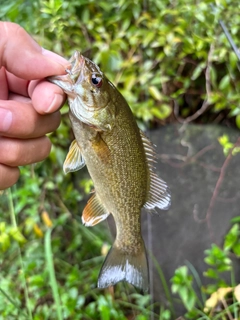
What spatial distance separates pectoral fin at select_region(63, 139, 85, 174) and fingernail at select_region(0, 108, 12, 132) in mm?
147

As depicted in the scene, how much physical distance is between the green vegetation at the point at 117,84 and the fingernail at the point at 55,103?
0.93m

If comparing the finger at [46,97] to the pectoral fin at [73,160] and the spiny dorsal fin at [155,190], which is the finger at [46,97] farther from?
the spiny dorsal fin at [155,190]

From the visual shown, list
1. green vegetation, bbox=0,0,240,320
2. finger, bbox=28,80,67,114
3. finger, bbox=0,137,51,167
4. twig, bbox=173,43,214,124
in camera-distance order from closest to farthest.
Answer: finger, bbox=28,80,67,114 < finger, bbox=0,137,51,167 < green vegetation, bbox=0,0,240,320 < twig, bbox=173,43,214,124

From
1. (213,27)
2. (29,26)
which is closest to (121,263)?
(29,26)

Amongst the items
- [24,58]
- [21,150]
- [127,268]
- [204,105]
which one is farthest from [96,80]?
[204,105]

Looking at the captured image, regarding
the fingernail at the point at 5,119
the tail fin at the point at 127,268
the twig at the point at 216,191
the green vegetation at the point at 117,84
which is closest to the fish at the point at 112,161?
the tail fin at the point at 127,268

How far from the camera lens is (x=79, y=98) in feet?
2.72

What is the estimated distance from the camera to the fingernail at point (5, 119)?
85 centimetres

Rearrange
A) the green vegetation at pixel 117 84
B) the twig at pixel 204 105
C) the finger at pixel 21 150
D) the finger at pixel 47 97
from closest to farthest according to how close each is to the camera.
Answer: the finger at pixel 47 97
the finger at pixel 21 150
the green vegetation at pixel 117 84
the twig at pixel 204 105

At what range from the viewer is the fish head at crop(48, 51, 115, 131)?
2.67ft

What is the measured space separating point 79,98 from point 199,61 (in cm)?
138

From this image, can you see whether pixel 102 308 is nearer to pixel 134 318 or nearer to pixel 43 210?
pixel 134 318

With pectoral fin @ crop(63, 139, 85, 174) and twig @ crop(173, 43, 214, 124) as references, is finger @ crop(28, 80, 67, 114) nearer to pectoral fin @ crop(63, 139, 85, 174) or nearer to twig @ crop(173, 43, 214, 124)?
pectoral fin @ crop(63, 139, 85, 174)

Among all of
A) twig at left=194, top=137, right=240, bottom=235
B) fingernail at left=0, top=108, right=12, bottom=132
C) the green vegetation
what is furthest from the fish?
twig at left=194, top=137, right=240, bottom=235
